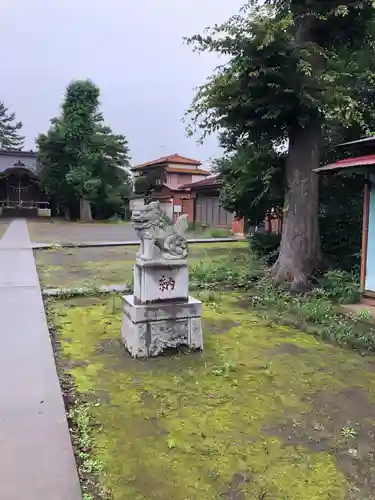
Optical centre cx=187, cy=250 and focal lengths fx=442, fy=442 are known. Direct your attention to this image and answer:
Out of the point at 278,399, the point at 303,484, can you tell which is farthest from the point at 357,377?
the point at 303,484

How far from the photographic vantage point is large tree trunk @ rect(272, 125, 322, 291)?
7895 mm

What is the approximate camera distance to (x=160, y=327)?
14.6 ft

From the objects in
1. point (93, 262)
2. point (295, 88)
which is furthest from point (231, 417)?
point (93, 262)

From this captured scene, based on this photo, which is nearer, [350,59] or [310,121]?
[310,121]

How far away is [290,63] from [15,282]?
594 centimetres

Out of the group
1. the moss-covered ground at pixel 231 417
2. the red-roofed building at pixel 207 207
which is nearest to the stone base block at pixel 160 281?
the moss-covered ground at pixel 231 417

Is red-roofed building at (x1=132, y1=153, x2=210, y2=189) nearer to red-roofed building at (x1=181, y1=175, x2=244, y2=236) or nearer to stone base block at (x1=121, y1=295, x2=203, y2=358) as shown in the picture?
red-roofed building at (x1=181, y1=175, x2=244, y2=236)

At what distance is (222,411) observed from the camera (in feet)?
10.8

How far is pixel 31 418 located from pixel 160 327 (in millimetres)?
1645

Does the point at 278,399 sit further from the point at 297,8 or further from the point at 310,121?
the point at 297,8

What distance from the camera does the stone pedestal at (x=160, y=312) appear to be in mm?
4395

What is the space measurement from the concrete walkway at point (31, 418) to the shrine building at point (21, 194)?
28762mm

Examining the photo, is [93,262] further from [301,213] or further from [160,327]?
[160,327]

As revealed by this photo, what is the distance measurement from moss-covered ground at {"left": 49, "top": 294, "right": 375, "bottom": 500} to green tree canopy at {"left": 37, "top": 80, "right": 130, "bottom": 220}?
23.7m
